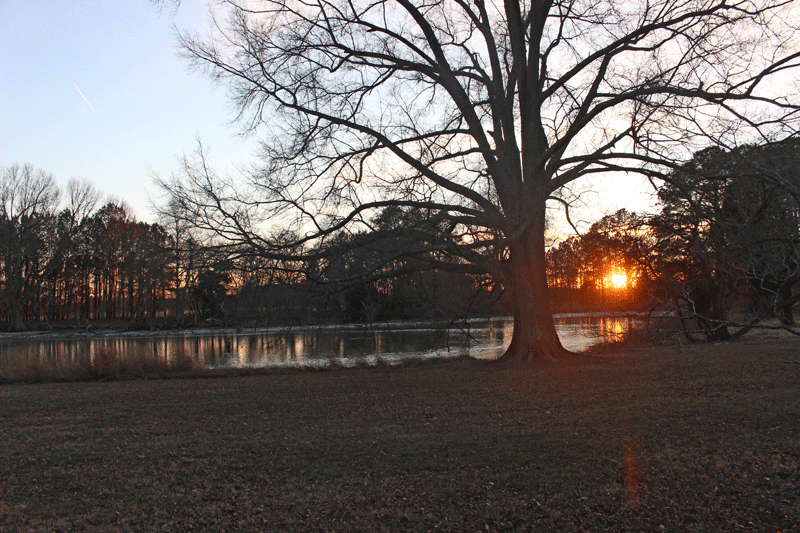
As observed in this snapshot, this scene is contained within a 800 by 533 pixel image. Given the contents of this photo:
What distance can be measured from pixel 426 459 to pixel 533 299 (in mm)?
8632

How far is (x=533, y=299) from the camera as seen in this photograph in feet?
44.8

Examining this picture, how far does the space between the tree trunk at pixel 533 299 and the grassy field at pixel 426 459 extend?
3.31m

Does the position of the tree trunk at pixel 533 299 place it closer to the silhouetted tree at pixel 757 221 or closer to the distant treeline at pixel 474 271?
the distant treeline at pixel 474 271

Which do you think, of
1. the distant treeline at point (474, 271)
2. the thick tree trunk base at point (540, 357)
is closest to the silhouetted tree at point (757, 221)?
the distant treeline at point (474, 271)

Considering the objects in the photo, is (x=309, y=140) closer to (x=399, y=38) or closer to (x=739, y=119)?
(x=399, y=38)

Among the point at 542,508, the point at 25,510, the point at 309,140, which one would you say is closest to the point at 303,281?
the point at 309,140

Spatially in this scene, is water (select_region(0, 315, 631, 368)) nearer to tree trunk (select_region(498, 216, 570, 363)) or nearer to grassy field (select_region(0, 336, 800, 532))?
tree trunk (select_region(498, 216, 570, 363))

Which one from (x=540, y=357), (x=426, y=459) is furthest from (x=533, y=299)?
(x=426, y=459)

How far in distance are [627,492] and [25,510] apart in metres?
5.07

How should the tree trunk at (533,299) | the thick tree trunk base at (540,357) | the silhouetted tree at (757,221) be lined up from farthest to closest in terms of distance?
the tree trunk at (533,299), the thick tree trunk base at (540,357), the silhouetted tree at (757,221)

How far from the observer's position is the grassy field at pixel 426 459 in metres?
4.24

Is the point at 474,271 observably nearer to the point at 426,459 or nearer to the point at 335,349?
the point at 426,459

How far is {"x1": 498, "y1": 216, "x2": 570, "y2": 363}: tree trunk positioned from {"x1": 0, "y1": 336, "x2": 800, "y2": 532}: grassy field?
10.9 feet

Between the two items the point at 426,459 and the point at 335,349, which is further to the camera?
the point at 335,349
